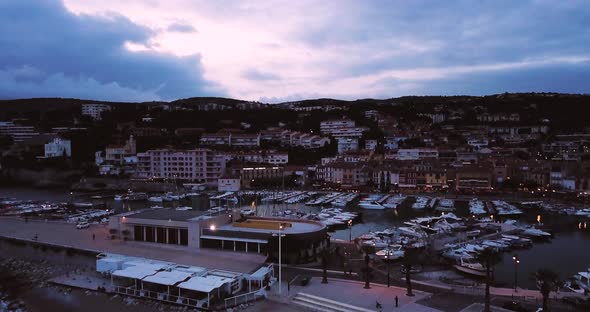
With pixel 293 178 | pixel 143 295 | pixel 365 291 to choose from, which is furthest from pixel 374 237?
pixel 293 178

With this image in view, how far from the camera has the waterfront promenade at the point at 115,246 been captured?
16.0 meters

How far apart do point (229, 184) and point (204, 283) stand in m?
31.2

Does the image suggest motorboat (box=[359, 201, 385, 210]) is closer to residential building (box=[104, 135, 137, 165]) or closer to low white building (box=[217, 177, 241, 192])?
low white building (box=[217, 177, 241, 192])

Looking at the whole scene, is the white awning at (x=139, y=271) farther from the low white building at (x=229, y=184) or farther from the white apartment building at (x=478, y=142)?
the white apartment building at (x=478, y=142)

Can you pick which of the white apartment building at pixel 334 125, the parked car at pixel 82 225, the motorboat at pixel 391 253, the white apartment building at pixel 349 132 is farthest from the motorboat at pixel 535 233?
the white apartment building at pixel 334 125

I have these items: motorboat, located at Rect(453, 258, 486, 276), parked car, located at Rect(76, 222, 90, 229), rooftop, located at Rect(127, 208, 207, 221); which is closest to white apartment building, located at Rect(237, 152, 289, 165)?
parked car, located at Rect(76, 222, 90, 229)

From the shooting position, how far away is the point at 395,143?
63.2m

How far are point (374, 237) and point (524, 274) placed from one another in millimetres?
6523

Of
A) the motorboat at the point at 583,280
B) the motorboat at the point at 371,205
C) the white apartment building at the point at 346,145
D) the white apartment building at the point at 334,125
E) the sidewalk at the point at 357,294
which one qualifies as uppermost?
the white apartment building at the point at 334,125

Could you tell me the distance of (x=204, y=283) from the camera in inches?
523

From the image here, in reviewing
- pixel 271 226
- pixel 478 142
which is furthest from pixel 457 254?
pixel 478 142

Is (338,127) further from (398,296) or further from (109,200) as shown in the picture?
(398,296)

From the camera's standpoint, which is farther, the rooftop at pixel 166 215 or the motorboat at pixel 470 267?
the rooftop at pixel 166 215

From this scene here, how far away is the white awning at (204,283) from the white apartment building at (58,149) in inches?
2055
